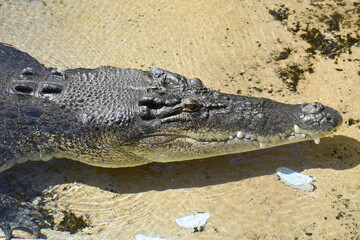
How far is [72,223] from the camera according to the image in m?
3.85

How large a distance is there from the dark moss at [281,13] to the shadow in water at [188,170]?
2.16 m

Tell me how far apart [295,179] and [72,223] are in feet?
6.50

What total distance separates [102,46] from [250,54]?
1889 millimetres

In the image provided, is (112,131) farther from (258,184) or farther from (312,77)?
(312,77)

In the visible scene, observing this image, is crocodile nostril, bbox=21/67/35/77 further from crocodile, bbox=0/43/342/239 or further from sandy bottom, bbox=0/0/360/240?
sandy bottom, bbox=0/0/360/240

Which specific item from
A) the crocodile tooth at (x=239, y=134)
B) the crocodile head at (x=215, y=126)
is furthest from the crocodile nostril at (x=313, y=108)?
the crocodile tooth at (x=239, y=134)

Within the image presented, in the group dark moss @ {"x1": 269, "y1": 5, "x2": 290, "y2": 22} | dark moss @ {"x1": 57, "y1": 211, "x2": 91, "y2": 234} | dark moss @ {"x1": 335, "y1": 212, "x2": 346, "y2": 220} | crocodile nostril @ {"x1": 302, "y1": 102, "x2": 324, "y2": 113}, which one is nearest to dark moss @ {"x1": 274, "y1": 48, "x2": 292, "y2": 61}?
dark moss @ {"x1": 269, "y1": 5, "x2": 290, "y2": 22}

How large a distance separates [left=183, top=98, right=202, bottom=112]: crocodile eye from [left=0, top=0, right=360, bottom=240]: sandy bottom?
59cm

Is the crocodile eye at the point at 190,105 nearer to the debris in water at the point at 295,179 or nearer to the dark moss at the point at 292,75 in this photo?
the debris in water at the point at 295,179

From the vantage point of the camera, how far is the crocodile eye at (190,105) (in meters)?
4.07

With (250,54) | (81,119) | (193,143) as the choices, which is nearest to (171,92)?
(193,143)

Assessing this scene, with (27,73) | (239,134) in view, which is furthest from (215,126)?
(27,73)

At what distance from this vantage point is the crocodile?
13.2 ft

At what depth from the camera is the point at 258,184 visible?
4.09 m
